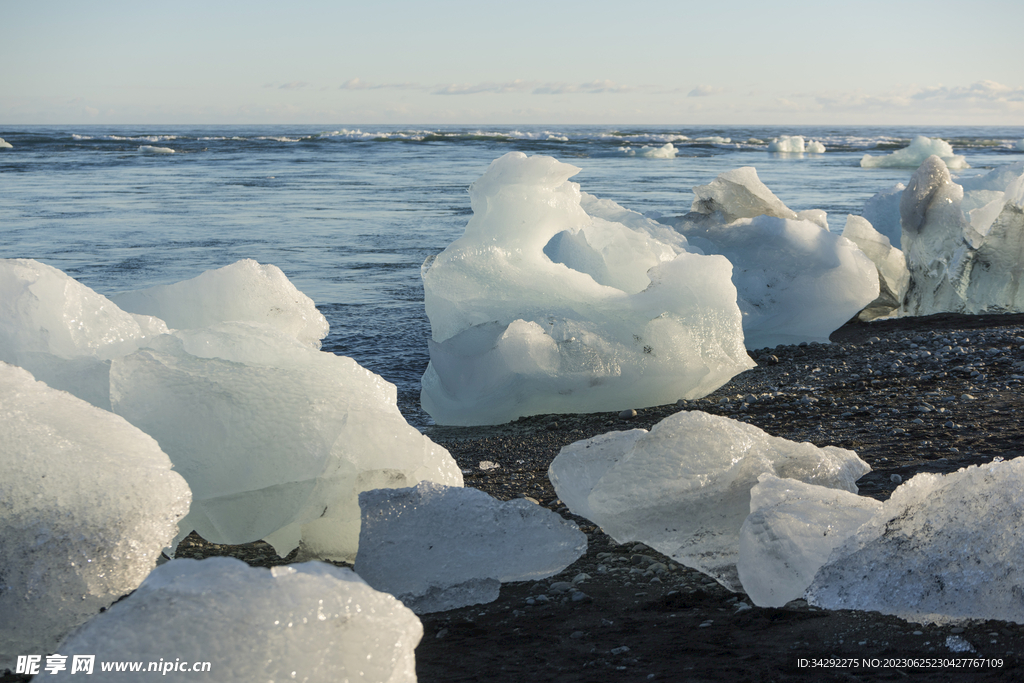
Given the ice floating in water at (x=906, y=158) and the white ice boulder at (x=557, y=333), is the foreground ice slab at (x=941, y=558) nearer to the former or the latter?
the white ice boulder at (x=557, y=333)

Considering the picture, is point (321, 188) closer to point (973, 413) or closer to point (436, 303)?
point (436, 303)

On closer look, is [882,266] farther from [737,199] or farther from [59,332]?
[59,332]

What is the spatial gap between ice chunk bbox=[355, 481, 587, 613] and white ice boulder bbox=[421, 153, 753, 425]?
210 cm

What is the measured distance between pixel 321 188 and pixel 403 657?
1726cm

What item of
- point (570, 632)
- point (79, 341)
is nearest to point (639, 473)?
point (570, 632)

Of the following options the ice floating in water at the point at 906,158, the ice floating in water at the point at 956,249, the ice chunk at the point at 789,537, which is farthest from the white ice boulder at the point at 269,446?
the ice floating in water at the point at 906,158

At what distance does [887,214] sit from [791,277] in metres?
3.04

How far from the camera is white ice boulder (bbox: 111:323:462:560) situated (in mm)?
2715

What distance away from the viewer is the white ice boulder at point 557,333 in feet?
15.4

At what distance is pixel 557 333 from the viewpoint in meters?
4.75

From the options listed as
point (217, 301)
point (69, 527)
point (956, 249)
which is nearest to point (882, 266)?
point (956, 249)

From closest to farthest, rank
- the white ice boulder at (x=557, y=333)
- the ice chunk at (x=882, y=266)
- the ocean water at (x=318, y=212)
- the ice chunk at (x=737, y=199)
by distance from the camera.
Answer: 1. the white ice boulder at (x=557, y=333)
2. the ice chunk at (x=882, y=266)
3. the ice chunk at (x=737, y=199)
4. the ocean water at (x=318, y=212)

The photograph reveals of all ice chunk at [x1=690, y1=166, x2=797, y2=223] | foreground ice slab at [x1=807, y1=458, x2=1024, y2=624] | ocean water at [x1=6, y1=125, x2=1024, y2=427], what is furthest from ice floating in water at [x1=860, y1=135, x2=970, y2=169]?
foreground ice slab at [x1=807, y1=458, x2=1024, y2=624]

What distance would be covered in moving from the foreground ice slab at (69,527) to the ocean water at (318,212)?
2707mm
